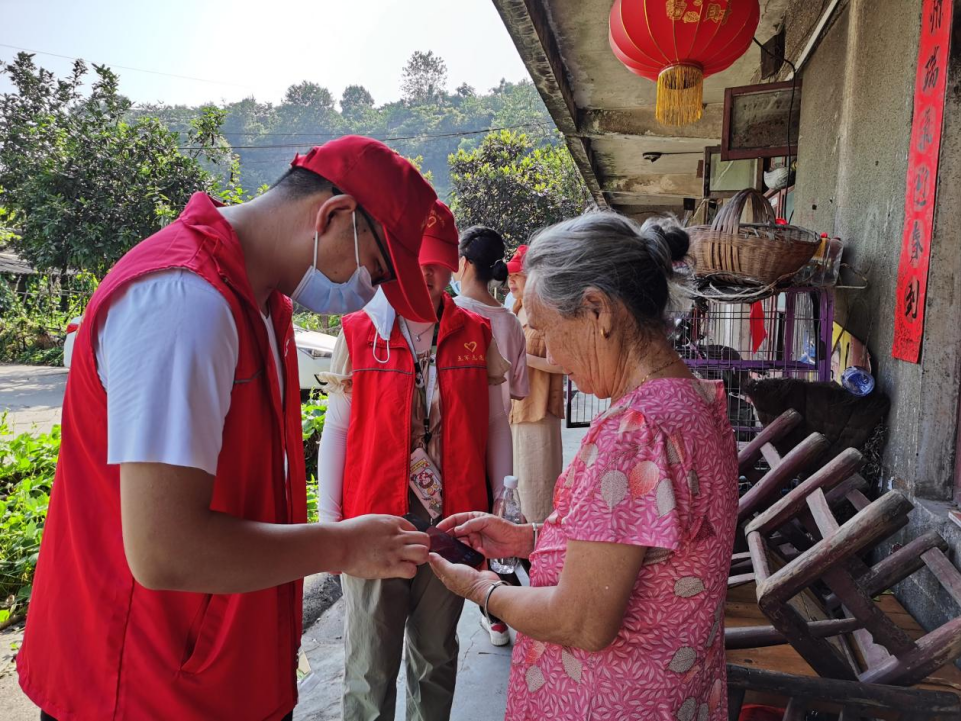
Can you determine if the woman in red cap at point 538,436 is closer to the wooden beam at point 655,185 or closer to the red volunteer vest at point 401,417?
the red volunteer vest at point 401,417

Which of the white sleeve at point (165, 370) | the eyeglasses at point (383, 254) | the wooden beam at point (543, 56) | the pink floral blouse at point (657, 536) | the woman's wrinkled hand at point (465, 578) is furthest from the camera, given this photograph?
the wooden beam at point (543, 56)

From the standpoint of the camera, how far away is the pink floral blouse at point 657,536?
1.19m

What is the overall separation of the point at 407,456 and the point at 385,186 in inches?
41.7

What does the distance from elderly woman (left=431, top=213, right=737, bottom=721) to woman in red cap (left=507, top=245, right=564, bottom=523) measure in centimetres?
223

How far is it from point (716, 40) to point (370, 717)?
3387 millimetres

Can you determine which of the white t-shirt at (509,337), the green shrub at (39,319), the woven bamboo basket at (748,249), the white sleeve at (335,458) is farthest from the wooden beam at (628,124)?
the green shrub at (39,319)

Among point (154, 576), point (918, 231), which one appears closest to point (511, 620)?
point (154, 576)

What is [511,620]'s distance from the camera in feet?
4.42

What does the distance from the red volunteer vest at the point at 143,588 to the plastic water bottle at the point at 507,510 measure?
3.76 ft

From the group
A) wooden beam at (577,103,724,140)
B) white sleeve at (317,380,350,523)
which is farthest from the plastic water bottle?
wooden beam at (577,103,724,140)

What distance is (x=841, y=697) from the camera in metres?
1.65

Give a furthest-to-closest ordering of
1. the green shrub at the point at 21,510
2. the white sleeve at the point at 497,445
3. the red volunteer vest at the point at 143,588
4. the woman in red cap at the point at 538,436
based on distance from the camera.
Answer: the woman in red cap at the point at 538,436, the green shrub at the point at 21,510, the white sleeve at the point at 497,445, the red volunteer vest at the point at 143,588

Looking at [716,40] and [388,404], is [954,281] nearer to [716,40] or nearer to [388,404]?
[716,40]

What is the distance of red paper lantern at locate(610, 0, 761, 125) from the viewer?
128 inches
